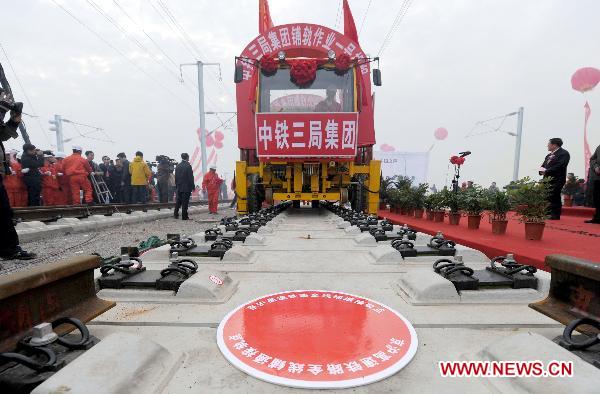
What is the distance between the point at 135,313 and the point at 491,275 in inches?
75.3

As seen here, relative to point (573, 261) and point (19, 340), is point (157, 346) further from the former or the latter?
point (573, 261)

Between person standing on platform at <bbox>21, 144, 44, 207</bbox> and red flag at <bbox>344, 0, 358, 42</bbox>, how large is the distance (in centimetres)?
895

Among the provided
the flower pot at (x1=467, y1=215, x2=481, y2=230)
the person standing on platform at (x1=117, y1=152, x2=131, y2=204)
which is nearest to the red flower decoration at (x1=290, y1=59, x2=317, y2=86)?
the flower pot at (x1=467, y1=215, x2=481, y2=230)

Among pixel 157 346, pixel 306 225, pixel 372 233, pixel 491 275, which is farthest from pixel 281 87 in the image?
pixel 157 346

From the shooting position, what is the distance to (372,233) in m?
3.16

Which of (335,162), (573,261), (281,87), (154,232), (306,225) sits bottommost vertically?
(154,232)

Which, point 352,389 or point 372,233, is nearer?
point 352,389

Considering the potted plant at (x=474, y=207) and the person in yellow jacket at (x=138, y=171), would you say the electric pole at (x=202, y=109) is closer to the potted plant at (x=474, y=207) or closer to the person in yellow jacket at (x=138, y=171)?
the person in yellow jacket at (x=138, y=171)

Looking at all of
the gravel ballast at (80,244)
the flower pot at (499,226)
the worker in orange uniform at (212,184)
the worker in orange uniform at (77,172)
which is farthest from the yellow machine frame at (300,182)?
the worker in orange uniform at (77,172)

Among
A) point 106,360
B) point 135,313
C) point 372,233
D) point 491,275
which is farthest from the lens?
point 372,233

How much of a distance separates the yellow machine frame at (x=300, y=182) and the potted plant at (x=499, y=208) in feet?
7.42

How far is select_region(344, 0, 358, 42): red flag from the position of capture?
8.13 meters

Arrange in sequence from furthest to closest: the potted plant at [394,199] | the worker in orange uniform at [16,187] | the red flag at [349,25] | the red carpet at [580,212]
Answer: the worker in orange uniform at [16,187] < the red flag at [349,25] < the potted plant at [394,199] < the red carpet at [580,212]

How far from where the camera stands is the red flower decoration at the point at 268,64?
576cm
